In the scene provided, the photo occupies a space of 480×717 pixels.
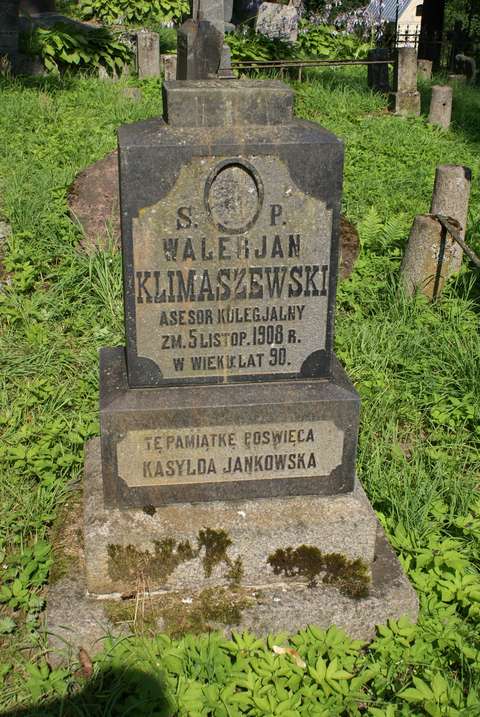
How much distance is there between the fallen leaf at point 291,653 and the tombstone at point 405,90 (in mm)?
9068

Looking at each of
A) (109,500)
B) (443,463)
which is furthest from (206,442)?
(443,463)

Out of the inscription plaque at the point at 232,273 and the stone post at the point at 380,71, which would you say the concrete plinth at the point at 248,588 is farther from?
the stone post at the point at 380,71

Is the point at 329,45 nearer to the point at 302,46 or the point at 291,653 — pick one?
the point at 302,46

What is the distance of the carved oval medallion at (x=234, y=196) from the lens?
2.81 metres

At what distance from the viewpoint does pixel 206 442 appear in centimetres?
310

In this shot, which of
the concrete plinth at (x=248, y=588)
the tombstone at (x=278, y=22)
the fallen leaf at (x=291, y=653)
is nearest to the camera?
the fallen leaf at (x=291, y=653)

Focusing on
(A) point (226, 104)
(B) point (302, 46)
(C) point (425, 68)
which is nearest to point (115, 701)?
(A) point (226, 104)

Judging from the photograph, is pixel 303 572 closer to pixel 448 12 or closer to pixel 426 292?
pixel 426 292

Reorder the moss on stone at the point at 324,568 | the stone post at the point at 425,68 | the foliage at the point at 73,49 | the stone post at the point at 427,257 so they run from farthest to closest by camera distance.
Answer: the stone post at the point at 425,68 < the foliage at the point at 73,49 < the stone post at the point at 427,257 < the moss on stone at the point at 324,568

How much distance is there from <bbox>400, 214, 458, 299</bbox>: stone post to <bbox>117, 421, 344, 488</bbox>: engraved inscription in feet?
8.36

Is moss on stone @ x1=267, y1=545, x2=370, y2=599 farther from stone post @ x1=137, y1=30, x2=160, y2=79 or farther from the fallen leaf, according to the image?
stone post @ x1=137, y1=30, x2=160, y2=79

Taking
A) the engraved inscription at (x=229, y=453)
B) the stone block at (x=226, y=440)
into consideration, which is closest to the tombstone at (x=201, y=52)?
the stone block at (x=226, y=440)

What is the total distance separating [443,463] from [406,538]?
1.88 feet

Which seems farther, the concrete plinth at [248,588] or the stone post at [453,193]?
the stone post at [453,193]
